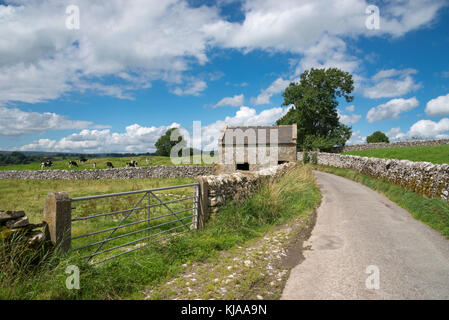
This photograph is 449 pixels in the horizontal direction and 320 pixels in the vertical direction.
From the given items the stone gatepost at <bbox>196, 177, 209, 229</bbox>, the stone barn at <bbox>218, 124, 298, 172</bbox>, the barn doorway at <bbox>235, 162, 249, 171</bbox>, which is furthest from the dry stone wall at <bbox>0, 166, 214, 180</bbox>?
the stone gatepost at <bbox>196, 177, 209, 229</bbox>

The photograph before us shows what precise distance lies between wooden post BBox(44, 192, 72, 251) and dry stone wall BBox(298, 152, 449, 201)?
1121cm

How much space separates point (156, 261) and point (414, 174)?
1194 centimetres

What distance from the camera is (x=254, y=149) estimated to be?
902 inches

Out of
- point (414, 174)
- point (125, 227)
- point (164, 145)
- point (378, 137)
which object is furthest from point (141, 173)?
point (378, 137)

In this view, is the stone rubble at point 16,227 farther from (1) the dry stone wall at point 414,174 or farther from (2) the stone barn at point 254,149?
(2) the stone barn at point 254,149

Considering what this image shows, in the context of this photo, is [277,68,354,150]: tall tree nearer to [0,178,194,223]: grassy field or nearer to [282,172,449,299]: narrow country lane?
[0,178,194,223]: grassy field

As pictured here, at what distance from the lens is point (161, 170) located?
2986cm

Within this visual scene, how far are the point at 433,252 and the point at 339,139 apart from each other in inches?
1692

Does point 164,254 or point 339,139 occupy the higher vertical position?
point 339,139

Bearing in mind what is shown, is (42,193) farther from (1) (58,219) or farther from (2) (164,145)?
(2) (164,145)

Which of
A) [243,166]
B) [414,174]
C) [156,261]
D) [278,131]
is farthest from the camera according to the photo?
[278,131]
